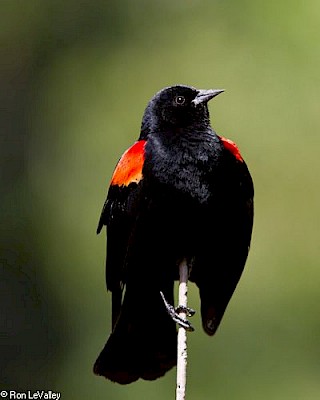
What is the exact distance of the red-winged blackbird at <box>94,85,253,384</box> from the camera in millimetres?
3420

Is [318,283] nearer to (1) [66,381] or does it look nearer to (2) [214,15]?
(1) [66,381]

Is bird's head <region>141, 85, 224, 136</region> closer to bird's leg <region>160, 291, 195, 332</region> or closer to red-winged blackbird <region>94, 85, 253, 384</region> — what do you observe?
red-winged blackbird <region>94, 85, 253, 384</region>

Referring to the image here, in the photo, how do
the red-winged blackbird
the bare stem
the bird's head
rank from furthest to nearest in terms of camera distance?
the bird's head → the red-winged blackbird → the bare stem

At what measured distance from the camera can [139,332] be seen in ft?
12.4

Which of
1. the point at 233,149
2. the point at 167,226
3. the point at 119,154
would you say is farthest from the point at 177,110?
the point at 119,154

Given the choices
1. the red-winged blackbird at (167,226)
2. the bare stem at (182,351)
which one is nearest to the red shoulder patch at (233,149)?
the red-winged blackbird at (167,226)

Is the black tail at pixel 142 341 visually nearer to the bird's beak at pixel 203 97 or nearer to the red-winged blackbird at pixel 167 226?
the red-winged blackbird at pixel 167 226

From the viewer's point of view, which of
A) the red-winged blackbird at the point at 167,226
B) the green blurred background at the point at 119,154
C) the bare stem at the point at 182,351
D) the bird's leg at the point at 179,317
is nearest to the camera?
the bare stem at the point at 182,351

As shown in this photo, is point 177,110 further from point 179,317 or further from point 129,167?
point 179,317

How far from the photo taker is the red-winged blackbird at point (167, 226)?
3420mm

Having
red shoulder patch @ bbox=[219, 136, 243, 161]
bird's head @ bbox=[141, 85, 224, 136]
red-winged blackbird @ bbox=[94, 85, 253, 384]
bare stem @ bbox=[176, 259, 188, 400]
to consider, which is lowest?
bare stem @ bbox=[176, 259, 188, 400]

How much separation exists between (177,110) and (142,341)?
2.71ft

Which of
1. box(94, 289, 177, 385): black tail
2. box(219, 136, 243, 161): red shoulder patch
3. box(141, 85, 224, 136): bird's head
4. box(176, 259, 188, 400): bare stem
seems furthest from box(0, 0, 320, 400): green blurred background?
box(176, 259, 188, 400): bare stem

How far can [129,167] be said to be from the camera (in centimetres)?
342
